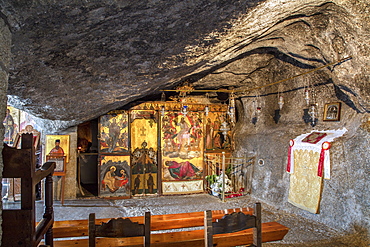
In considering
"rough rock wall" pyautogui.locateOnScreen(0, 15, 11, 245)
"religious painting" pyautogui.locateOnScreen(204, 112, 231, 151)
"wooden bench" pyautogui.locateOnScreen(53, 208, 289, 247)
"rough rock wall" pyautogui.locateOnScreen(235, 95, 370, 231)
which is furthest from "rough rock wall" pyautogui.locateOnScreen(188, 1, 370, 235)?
"rough rock wall" pyautogui.locateOnScreen(0, 15, 11, 245)

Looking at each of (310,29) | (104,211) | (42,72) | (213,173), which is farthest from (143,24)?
(213,173)

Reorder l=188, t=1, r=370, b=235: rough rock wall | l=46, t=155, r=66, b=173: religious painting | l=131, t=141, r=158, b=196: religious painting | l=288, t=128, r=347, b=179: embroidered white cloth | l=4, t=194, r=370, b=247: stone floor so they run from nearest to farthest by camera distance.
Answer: l=188, t=1, r=370, b=235: rough rock wall → l=4, t=194, r=370, b=247: stone floor → l=288, t=128, r=347, b=179: embroidered white cloth → l=46, t=155, r=66, b=173: religious painting → l=131, t=141, r=158, b=196: religious painting

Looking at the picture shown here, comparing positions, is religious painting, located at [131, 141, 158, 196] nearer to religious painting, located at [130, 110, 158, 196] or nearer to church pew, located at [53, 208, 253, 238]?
religious painting, located at [130, 110, 158, 196]

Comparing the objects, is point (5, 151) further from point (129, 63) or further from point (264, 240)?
point (264, 240)

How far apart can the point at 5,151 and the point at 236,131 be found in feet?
23.7

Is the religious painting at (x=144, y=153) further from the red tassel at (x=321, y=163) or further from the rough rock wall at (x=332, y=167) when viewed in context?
the red tassel at (x=321, y=163)

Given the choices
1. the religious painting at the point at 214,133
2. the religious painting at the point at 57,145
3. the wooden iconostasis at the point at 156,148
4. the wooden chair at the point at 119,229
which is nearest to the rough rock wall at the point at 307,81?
the religious painting at the point at 214,133

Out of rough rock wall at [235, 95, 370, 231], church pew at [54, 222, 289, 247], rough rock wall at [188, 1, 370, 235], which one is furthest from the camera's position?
rough rock wall at [235, 95, 370, 231]

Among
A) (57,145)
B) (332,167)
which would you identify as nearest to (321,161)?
(332,167)

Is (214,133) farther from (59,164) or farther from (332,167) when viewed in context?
(59,164)

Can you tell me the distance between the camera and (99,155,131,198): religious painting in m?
7.46

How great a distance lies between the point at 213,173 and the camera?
321 inches

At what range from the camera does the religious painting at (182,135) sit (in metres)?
8.05

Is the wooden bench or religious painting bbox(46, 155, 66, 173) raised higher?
religious painting bbox(46, 155, 66, 173)
